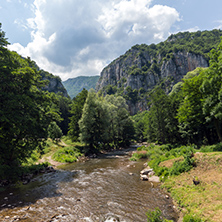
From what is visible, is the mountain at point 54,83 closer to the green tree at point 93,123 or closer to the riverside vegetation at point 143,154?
the green tree at point 93,123

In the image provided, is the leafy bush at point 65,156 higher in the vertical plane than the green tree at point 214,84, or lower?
lower

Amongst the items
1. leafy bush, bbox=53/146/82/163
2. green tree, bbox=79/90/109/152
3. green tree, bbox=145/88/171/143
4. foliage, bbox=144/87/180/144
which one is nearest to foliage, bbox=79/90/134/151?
green tree, bbox=79/90/109/152

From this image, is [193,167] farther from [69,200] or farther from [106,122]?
[106,122]

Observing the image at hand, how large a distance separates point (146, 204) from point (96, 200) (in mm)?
3675

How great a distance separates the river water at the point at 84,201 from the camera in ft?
27.7

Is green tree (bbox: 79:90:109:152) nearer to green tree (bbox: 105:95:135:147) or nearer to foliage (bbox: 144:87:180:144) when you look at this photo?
green tree (bbox: 105:95:135:147)

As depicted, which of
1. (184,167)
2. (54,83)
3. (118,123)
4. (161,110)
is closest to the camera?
(184,167)

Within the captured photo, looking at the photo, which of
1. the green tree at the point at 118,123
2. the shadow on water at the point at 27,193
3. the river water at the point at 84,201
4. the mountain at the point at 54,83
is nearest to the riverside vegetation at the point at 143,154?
the river water at the point at 84,201

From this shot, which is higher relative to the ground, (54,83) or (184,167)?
(54,83)

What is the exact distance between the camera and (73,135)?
1629 inches

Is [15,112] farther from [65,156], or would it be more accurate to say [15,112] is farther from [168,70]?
[168,70]

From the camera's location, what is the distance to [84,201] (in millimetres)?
10414

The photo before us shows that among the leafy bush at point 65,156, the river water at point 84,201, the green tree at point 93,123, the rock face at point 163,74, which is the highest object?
the rock face at point 163,74

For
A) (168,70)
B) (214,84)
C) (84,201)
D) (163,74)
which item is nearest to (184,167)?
(84,201)
